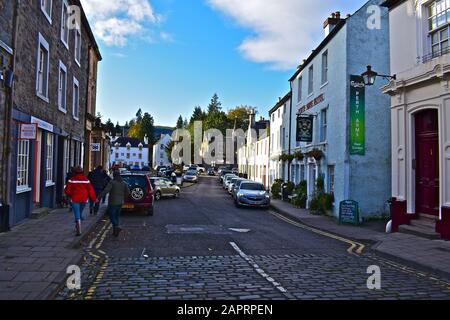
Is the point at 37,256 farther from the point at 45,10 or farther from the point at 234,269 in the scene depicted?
the point at 45,10

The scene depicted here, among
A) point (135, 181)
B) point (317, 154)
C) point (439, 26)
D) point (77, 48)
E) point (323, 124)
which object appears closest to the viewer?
point (439, 26)

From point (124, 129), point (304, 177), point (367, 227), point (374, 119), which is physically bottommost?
point (367, 227)

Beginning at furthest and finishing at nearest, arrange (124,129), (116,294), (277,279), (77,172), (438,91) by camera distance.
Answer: (124,129), (438,91), (77,172), (277,279), (116,294)

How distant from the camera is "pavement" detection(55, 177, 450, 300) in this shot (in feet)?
19.7

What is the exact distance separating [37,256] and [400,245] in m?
9.03

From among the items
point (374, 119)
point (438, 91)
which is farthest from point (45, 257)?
point (374, 119)

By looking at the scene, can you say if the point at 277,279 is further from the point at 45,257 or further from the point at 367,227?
the point at 367,227

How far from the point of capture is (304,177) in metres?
23.6

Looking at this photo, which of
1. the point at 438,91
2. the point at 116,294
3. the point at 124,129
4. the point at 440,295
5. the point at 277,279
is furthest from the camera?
the point at 124,129

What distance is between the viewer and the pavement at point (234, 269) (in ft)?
19.7

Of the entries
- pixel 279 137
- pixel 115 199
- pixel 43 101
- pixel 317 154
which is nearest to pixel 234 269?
pixel 115 199

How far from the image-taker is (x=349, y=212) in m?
15.5

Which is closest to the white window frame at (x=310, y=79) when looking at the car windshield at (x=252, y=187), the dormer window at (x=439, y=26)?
the car windshield at (x=252, y=187)
